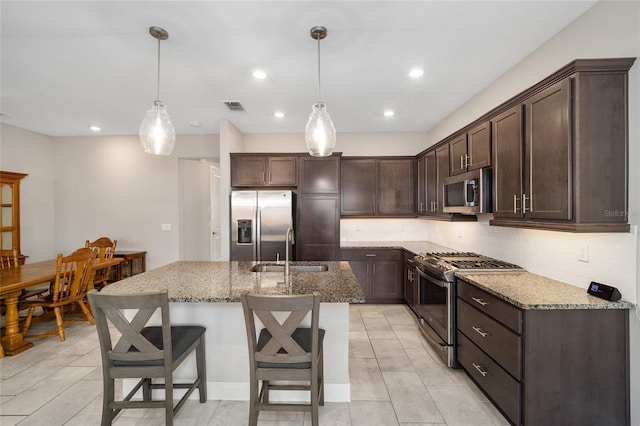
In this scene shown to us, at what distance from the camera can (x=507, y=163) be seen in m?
2.35

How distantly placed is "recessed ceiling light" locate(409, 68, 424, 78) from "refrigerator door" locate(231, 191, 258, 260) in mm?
2512

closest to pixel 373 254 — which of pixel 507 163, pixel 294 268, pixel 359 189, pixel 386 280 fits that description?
pixel 386 280

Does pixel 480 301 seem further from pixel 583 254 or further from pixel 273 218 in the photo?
pixel 273 218

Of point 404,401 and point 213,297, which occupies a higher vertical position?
point 213,297

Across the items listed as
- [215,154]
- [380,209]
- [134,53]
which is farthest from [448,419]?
[215,154]

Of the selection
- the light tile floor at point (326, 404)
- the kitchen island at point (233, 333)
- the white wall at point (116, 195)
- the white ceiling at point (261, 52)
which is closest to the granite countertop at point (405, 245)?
the light tile floor at point (326, 404)

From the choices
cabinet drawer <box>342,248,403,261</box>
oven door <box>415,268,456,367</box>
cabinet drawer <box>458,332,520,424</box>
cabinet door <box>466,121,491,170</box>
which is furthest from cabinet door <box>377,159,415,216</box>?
cabinet drawer <box>458,332,520,424</box>

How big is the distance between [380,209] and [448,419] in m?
3.09

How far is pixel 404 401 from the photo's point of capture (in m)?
2.21

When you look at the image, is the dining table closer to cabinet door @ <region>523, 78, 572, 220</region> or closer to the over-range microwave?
the over-range microwave

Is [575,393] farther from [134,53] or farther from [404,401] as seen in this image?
[134,53]

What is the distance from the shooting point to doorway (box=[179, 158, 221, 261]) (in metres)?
Result: 5.30

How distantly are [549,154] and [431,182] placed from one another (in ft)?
6.93

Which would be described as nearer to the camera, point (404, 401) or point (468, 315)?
point (404, 401)
